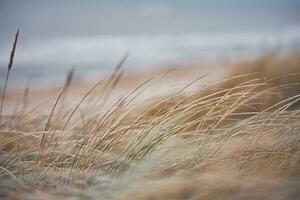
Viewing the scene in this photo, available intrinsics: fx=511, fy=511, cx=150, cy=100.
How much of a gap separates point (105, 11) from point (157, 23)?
3.46m

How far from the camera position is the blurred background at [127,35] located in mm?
10727

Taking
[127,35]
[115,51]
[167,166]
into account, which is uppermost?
[127,35]

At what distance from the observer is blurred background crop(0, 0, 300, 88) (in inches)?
422

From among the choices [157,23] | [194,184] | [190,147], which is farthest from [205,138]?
[157,23]

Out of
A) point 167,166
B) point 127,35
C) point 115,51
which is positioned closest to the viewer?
point 167,166

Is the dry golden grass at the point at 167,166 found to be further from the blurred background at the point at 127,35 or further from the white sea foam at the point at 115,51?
the white sea foam at the point at 115,51

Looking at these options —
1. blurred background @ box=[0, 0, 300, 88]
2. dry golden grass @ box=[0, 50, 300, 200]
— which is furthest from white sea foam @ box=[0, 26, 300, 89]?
dry golden grass @ box=[0, 50, 300, 200]

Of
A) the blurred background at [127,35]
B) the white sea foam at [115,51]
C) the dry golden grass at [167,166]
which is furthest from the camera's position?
the white sea foam at [115,51]

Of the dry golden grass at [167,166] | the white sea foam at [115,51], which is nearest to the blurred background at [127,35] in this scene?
the white sea foam at [115,51]

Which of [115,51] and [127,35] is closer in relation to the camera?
[115,51]

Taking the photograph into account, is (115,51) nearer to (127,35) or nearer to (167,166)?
(127,35)

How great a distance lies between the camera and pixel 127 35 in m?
18.3

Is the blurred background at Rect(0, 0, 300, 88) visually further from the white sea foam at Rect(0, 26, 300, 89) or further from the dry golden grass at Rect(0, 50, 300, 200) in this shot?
the dry golden grass at Rect(0, 50, 300, 200)

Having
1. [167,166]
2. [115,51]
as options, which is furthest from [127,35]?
[167,166]
